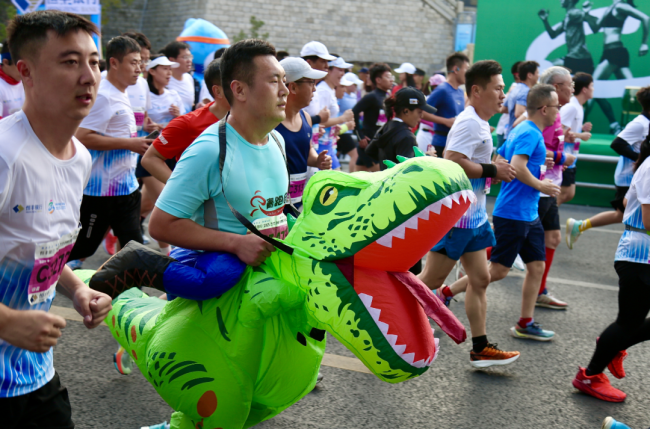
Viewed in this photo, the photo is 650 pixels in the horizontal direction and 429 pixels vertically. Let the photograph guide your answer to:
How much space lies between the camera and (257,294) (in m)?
2.09

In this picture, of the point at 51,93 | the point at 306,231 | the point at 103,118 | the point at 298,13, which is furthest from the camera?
the point at 298,13

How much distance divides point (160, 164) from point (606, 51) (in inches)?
452

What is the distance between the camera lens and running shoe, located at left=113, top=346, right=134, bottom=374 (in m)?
3.72

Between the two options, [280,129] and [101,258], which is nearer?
[280,129]

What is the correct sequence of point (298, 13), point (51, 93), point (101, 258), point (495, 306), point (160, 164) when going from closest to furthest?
point (51, 93) < point (160, 164) < point (495, 306) < point (101, 258) < point (298, 13)

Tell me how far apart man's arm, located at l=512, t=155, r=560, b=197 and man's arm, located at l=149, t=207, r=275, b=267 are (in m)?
2.88

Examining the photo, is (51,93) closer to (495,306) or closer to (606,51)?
(495,306)

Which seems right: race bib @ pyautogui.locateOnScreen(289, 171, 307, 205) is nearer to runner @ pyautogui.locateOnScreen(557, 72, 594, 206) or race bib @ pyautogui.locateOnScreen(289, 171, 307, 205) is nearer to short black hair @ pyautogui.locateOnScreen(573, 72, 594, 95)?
runner @ pyautogui.locateOnScreen(557, 72, 594, 206)

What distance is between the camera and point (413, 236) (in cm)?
195

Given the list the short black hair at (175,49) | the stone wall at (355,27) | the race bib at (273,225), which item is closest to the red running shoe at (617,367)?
the race bib at (273,225)

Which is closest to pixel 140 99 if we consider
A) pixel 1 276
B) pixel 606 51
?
pixel 1 276

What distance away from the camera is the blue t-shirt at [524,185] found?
4.51m

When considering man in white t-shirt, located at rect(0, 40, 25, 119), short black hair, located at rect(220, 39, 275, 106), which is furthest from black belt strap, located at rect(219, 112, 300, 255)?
man in white t-shirt, located at rect(0, 40, 25, 119)

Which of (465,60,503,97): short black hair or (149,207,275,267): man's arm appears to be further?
(465,60,503,97): short black hair
